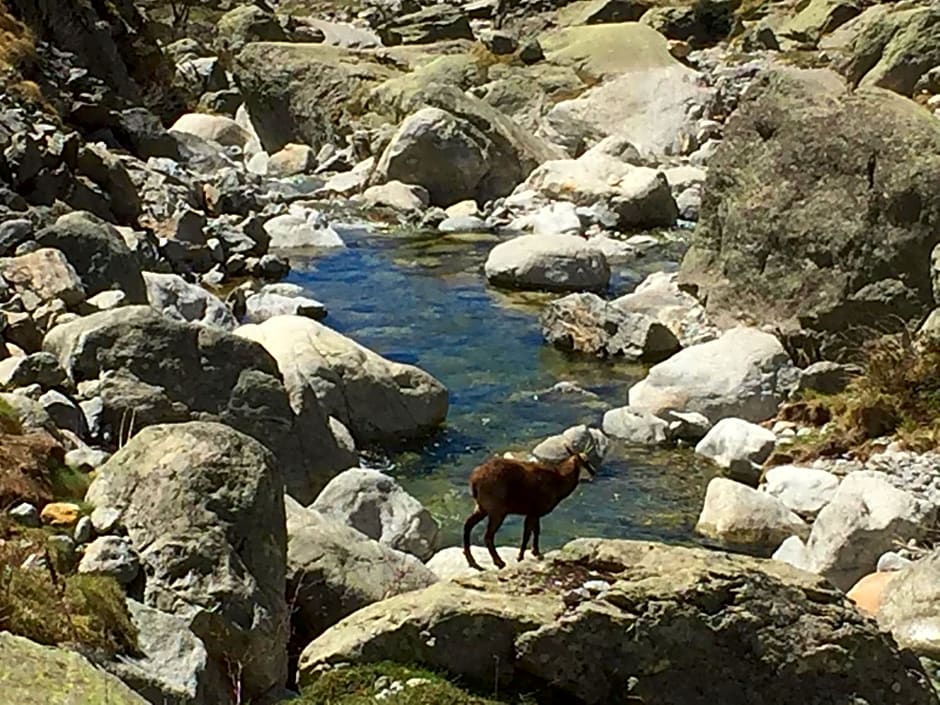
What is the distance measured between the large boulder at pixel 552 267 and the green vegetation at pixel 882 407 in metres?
7.50

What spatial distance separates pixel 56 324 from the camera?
44.3 ft

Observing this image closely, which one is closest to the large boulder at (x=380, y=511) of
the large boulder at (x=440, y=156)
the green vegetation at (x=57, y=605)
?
the green vegetation at (x=57, y=605)

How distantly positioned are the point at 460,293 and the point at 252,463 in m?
15.4

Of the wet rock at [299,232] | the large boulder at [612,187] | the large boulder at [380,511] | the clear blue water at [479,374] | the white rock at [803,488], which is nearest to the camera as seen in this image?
the large boulder at [380,511]

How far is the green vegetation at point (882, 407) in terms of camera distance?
14609 millimetres

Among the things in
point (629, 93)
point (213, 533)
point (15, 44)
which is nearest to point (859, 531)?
point (213, 533)

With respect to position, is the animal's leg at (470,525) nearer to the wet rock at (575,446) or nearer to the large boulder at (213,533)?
the large boulder at (213,533)

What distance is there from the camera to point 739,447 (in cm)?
1484

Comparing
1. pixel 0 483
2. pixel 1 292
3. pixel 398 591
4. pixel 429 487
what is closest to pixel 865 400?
pixel 429 487

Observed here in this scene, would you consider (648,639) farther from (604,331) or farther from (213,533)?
(604,331)

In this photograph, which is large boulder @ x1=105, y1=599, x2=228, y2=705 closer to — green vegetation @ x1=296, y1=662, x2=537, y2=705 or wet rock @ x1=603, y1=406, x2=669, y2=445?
green vegetation @ x1=296, y1=662, x2=537, y2=705

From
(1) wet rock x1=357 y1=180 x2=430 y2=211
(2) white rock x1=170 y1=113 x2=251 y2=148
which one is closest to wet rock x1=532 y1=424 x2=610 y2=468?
(1) wet rock x1=357 y1=180 x2=430 y2=211

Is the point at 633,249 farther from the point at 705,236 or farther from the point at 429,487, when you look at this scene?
the point at 429,487

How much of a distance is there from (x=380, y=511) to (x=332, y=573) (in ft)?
10.8
